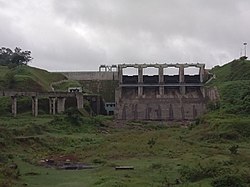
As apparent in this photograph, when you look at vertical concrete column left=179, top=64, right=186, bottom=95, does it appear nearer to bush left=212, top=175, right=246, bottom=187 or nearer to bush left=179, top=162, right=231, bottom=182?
bush left=179, top=162, right=231, bottom=182

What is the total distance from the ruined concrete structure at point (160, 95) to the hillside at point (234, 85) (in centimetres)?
433

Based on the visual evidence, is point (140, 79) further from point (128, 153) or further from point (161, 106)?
point (128, 153)

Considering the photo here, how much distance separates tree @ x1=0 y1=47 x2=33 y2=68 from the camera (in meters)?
120

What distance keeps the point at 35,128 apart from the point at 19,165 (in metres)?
20.6

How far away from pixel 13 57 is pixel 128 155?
280ft

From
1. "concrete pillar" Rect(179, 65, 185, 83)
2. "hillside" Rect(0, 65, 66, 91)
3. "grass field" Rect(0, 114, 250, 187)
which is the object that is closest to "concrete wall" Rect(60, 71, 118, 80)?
"hillside" Rect(0, 65, 66, 91)

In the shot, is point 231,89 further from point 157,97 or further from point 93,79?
point 93,79

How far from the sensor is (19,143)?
46250mm

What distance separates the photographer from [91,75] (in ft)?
375

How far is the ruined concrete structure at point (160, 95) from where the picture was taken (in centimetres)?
8938

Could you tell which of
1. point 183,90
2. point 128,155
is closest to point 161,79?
point 183,90

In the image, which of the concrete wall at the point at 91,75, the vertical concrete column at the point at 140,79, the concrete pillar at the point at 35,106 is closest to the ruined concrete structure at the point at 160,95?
the vertical concrete column at the point at 140,79

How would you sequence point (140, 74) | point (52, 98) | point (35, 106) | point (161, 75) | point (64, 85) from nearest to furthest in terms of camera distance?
point (35, 106)
point (52, 98)
point (161, 75)
point (140, 74)
point (64, 85)

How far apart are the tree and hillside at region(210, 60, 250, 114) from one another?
147 feet
